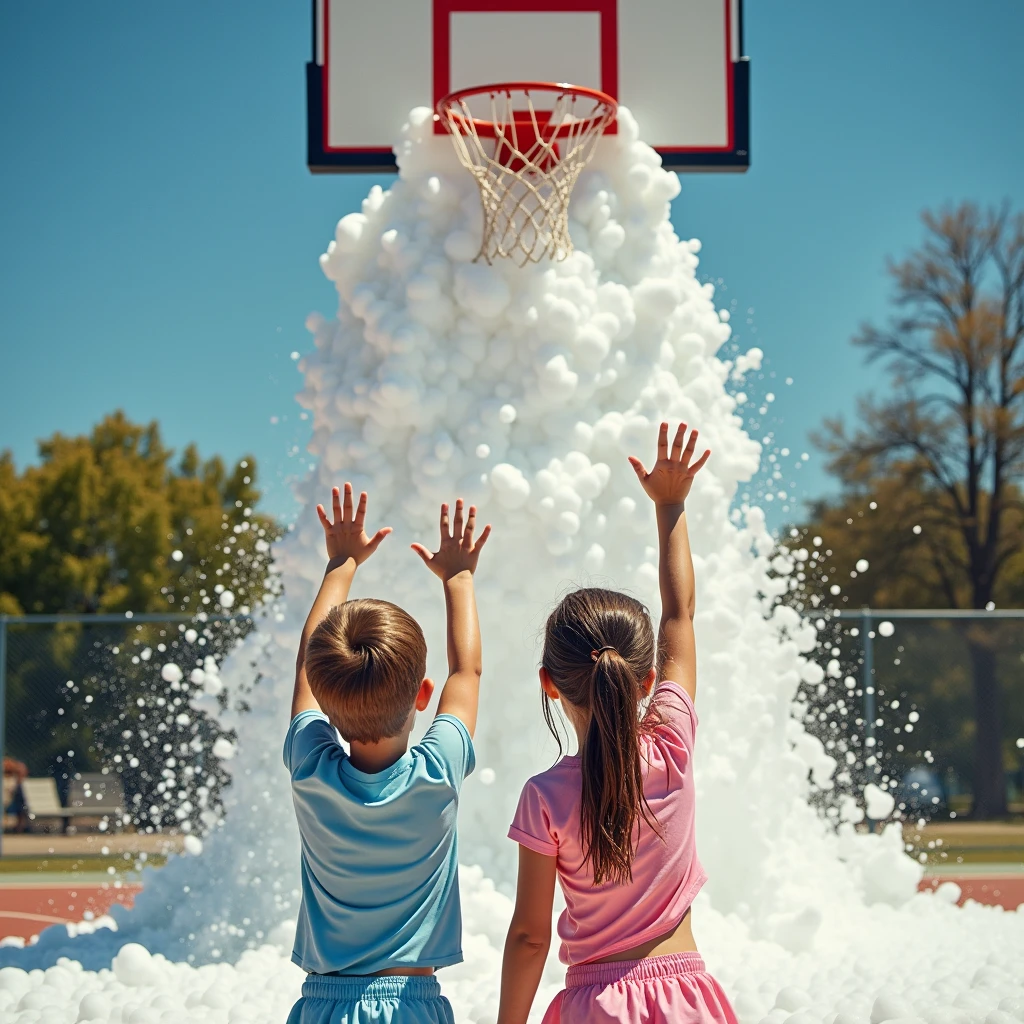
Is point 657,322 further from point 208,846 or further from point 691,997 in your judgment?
point 691,997

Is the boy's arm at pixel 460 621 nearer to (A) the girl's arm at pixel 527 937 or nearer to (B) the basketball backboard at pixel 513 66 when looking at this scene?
(A) the girl's arm at pixel 527 937

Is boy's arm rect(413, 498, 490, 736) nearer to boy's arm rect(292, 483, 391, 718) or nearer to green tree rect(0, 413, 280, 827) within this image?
boy's arm rect(292, 483, 391, 718)

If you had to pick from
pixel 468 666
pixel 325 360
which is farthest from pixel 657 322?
pixel 468 666

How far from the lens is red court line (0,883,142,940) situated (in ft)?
27.7

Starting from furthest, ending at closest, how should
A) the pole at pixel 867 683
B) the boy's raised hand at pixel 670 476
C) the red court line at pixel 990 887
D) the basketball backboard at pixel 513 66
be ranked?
1. the pole at pixel 867 683
2. the red court line at pixel 990 887
3. the basketball backboard at pixel 513 66
4. the boy's raised hand at pixel 670 476

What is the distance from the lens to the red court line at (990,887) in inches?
359

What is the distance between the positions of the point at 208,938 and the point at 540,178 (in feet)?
11.7

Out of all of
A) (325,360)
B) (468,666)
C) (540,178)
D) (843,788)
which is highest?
(540,178)

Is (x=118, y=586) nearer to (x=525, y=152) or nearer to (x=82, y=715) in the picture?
(x=82, y=715)

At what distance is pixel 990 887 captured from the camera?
964 cm

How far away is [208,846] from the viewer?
5742 mm

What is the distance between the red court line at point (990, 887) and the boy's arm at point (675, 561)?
7.23 m

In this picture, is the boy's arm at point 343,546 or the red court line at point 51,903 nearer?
the boy's arm at point 343,546

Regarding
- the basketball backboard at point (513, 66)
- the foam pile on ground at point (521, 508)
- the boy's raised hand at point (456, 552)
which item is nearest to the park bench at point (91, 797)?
the foam pile on ground at point (521, 508)
